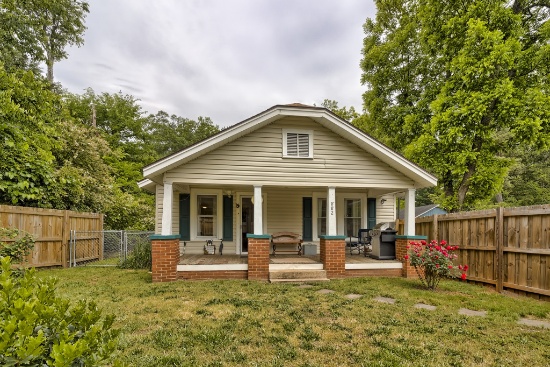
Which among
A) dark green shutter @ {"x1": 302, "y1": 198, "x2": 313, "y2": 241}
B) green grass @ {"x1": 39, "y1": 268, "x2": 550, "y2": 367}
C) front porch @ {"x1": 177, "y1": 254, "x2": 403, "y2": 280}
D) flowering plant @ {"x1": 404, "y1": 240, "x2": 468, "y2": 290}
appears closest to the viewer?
green grass @ {"x1": 39, "y1": 268, "x2": 550, "y2": 367}

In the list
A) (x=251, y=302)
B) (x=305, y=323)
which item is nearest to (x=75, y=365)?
(x=305, y=323)

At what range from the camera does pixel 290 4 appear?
12.3 metres

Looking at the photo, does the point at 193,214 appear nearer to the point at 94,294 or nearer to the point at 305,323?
the point at 94,294

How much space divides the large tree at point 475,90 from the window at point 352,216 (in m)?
2.87

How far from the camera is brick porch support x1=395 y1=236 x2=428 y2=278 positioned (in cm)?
826

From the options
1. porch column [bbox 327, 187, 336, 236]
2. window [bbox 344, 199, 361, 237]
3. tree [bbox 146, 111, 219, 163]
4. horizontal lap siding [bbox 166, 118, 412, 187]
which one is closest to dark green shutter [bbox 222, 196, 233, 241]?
horizontal lap siding [bbox 166, 118, 412, 187]

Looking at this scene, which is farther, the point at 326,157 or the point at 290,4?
the point at 290,4

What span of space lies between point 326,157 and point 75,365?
301 inches

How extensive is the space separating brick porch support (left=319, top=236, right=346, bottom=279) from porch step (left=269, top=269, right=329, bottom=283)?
22 cm

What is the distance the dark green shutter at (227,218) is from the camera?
10266mm

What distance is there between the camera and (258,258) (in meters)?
7.73

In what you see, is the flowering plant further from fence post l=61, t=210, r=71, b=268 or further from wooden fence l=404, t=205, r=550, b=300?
fence post l=61, t=210, r=71, b=268

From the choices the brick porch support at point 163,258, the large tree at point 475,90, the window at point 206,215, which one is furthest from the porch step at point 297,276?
the large tree at point 475,90

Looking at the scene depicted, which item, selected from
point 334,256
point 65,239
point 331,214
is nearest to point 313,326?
point 334,256
